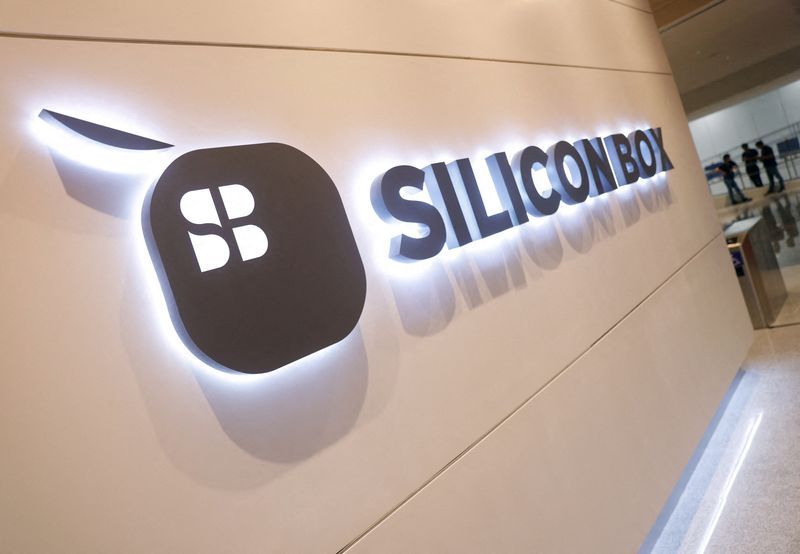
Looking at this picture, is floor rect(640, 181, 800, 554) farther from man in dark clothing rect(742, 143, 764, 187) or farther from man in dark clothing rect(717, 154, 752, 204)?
→ man in dark clothing rect(742, 143, 764, 187)

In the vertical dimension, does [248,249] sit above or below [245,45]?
below

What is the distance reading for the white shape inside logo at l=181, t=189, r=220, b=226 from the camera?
1385mm

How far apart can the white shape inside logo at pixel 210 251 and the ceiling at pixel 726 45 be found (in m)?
6.33

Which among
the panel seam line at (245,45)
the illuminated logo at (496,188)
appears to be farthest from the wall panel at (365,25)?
the illuminated logo at (496,188)

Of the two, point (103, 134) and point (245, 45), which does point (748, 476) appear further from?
point (103, 134)

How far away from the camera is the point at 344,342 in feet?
5.41

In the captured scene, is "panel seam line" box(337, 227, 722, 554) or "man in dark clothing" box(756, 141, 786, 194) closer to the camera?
"panel seam line" box(337, 227, 722, 554)

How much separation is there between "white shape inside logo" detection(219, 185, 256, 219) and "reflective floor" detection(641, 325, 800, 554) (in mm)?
2542

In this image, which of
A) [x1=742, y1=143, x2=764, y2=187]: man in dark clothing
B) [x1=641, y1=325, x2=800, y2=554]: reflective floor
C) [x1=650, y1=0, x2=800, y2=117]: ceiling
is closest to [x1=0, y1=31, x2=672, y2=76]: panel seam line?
[x1=641, y1=325, x2=800, y2=554]: reflective floor

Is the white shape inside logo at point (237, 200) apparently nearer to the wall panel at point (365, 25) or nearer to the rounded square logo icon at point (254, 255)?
the rounded square logo icon at point (254, 255)

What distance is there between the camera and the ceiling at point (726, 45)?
7.47m

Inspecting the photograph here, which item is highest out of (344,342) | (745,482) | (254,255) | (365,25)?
(365,25)

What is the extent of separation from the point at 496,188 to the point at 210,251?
1.32 m

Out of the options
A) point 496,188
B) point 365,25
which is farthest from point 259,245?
point 496,188
